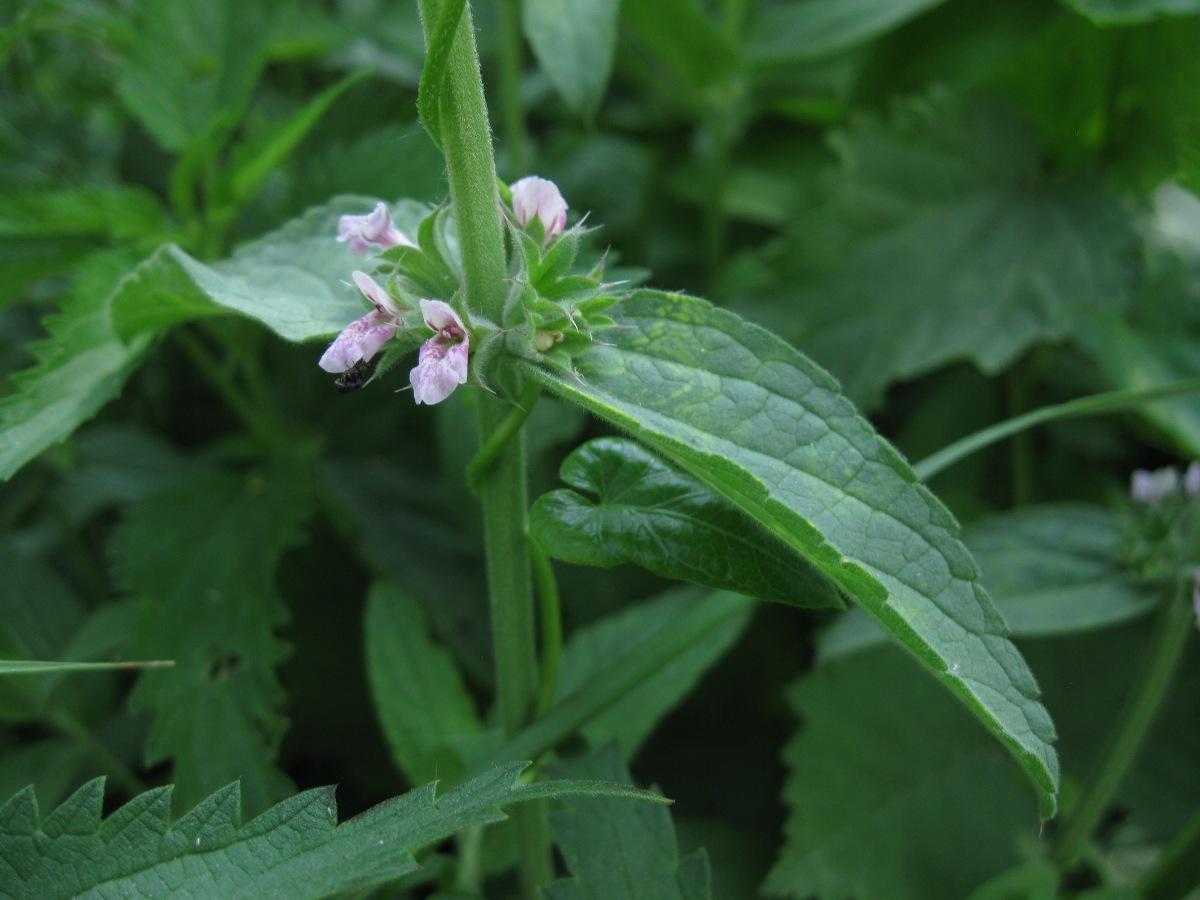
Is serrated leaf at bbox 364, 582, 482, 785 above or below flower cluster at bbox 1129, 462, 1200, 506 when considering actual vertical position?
below

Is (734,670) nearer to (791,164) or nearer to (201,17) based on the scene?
(791,164)

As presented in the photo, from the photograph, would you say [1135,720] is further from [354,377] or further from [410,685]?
[354,377]

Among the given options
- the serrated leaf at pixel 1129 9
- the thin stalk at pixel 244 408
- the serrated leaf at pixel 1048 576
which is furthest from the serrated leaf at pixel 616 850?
the serrated leaf at pixel 1129 9

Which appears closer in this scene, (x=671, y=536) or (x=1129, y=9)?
(x=671, y=536)

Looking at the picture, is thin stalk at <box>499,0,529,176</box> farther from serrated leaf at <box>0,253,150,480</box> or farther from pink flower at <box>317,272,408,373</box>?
pink flower at <box>317,272,408,373</box>

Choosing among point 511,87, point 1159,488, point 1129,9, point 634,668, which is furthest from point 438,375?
point 1129,9

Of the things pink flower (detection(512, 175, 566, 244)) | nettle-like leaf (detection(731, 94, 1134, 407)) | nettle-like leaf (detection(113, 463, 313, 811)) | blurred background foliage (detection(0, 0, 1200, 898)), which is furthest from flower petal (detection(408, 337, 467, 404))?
nettle-like leaf (detection(731, 94, 1134, 407))

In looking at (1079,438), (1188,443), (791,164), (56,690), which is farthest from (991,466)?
(56,690)
